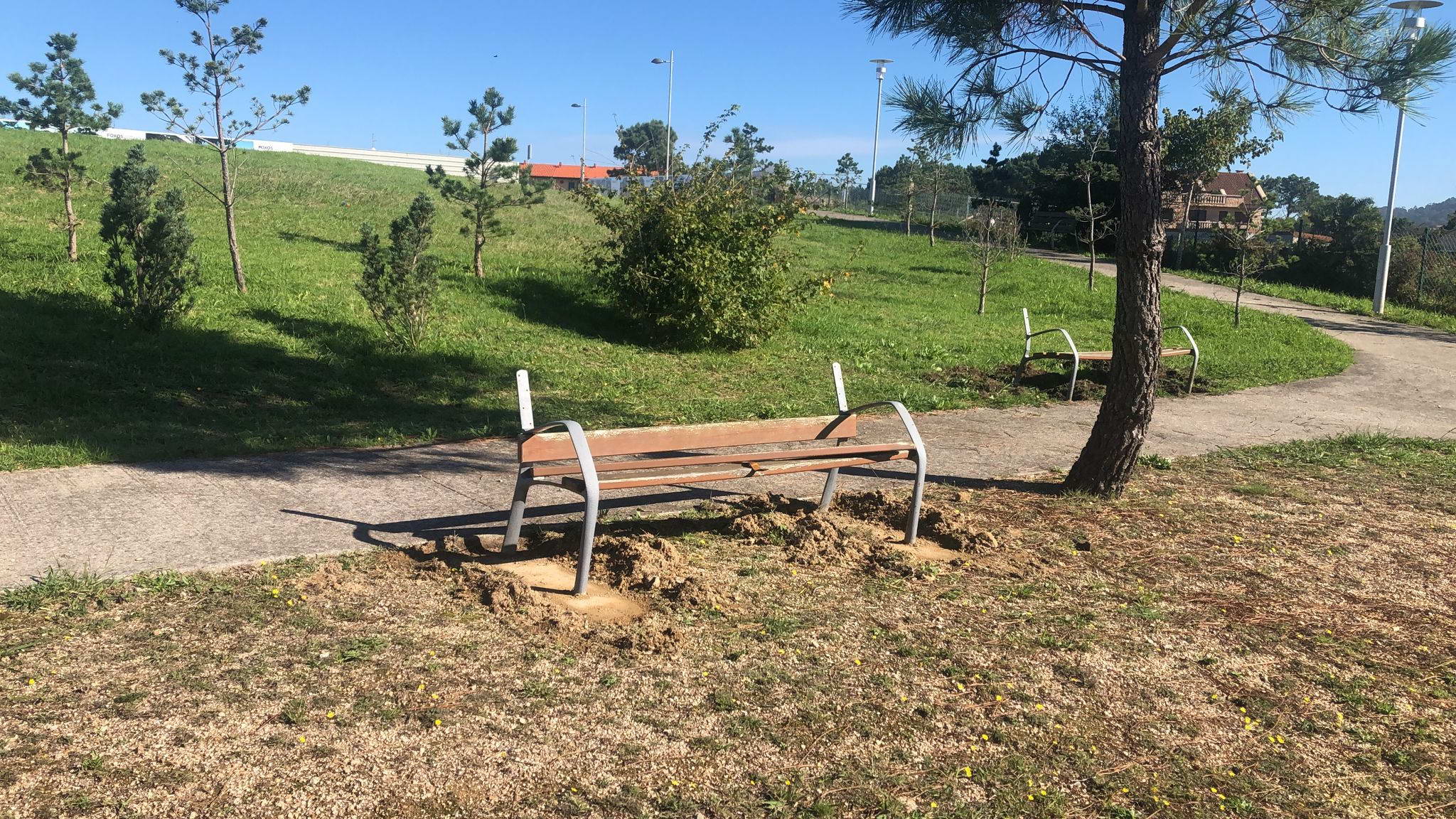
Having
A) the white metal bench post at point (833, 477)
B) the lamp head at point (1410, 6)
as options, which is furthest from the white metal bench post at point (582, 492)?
the lamp head at point (1410, 6)

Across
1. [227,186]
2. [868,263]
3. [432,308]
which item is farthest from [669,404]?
[868,263]

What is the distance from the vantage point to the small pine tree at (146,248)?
901 centimetres

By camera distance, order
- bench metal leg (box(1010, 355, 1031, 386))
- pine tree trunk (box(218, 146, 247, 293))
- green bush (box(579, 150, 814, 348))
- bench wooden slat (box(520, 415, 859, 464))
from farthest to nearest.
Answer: green bush (box(579, 150, 814, 348))
pine tree trunk (box(218, 146, 247, 293))
bench metal leg (box(1010, 355, 1031, 386))
bench wooden slat (box(520, 415, 859, 464))

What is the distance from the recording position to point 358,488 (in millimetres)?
5941

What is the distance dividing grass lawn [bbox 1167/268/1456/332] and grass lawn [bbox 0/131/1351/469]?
356 centimetres

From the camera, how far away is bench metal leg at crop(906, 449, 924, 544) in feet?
17.3

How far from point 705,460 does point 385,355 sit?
5.62m

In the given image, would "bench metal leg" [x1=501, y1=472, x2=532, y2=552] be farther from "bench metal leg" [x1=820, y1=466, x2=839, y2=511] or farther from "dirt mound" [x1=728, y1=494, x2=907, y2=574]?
"bench metal leg" [x1=820, y1=466, x2=839, y2=511]

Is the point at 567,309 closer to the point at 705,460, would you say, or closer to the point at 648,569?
the point at 705,460

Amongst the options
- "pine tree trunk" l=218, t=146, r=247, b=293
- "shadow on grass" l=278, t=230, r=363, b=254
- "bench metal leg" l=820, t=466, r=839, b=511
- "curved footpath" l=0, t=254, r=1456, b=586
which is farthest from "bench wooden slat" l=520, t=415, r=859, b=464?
"shadow on grass" l=278, t=230, r=363, b=254

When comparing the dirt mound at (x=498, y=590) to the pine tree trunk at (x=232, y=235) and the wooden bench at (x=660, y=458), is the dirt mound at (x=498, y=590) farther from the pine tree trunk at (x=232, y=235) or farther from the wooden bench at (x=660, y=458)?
the pine tree trunk at (x=232, y=235)

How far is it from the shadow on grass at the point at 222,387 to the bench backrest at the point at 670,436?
231 cm

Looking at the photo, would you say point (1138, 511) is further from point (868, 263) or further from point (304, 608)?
point (868, 263)

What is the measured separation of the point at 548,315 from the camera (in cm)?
1245
